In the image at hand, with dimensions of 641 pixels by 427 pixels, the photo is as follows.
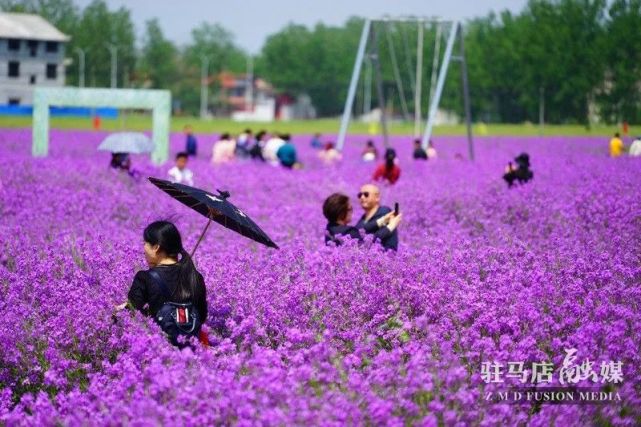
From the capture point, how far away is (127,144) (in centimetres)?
1766

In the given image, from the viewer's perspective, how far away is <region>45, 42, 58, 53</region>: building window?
275 feet

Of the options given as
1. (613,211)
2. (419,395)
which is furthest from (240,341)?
(613,211)

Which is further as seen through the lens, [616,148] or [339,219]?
[616,148]

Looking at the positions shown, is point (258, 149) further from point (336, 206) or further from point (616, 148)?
point (336, 206)

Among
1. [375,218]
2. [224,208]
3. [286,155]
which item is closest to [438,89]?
[286,155]

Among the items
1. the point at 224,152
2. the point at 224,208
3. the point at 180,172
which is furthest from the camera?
the point at 224,152

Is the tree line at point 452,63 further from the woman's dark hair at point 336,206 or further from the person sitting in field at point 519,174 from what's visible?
the woman's dark hair at point 336,206

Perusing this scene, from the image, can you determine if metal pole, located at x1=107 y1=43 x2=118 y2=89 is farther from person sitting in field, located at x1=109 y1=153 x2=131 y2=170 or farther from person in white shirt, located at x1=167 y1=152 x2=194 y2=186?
person in white shirt, located at x1=167 y1=152 x2=194 y2=186

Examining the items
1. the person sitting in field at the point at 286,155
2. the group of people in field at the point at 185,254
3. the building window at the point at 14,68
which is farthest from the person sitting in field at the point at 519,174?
the building window at the point at 14,68

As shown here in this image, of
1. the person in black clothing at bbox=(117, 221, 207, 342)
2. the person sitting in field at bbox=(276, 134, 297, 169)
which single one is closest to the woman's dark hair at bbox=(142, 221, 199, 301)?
the person in black clothing at bbox=(117, 221, 207, 342)

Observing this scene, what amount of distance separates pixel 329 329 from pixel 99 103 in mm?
20545

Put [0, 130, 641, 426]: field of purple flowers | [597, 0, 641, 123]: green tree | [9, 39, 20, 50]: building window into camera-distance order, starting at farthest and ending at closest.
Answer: [9, 39, 20, 50]: building window
[597, 0, 641, 123]: green tree
[0, 130, 641, 426]: field of purple flowers

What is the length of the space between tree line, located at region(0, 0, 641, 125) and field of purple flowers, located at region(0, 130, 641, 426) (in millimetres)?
17512

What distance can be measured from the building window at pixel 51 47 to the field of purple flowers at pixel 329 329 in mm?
75301
